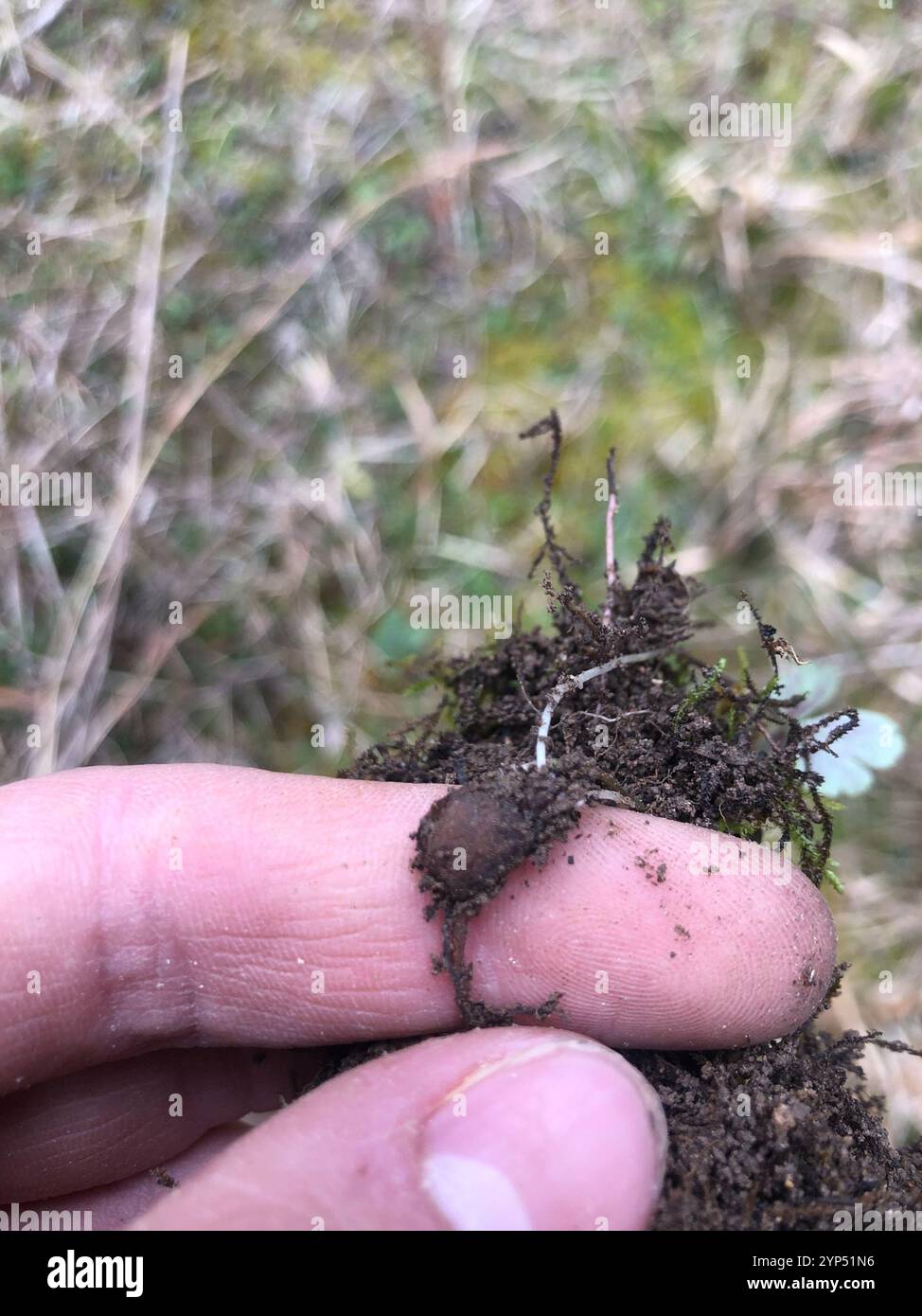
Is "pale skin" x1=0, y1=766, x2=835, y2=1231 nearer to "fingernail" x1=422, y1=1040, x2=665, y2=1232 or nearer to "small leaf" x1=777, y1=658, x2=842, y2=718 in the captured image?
"fingernail" x1=422, y1=1040, x2=665, y2=1232

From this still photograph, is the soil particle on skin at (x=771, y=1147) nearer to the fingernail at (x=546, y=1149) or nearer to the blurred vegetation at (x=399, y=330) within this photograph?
the fingernail at (x=546, y=1149)

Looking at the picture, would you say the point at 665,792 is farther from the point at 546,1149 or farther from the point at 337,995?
the point at 337,995

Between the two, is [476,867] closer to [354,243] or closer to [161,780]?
[161,780]

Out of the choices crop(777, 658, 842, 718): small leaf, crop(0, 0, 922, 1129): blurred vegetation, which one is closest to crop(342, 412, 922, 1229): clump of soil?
crop(777, 658, 842, 718): small leaf
